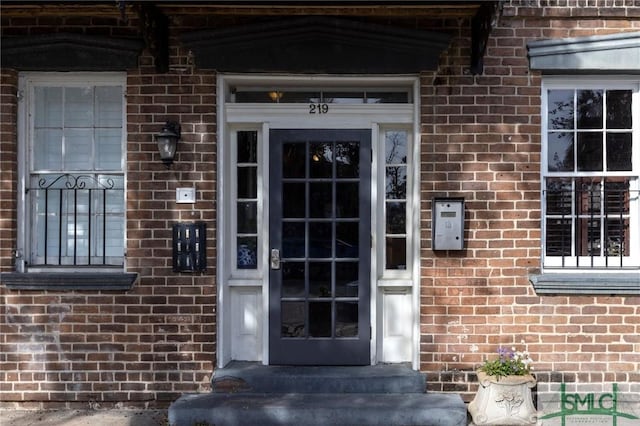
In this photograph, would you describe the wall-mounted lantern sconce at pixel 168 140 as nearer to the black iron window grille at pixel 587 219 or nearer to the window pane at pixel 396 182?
the window pane at pixel 396 182

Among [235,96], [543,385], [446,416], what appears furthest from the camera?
[235,96]

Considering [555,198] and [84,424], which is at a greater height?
[555,198]

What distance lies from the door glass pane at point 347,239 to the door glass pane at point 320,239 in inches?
3.0

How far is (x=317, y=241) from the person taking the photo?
17.7 feet

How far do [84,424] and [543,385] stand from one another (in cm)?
401

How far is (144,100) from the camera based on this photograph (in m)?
5.16

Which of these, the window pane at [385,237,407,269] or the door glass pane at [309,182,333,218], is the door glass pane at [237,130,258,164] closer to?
the door glass pane at [309,182,333,218]

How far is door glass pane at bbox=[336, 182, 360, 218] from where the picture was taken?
5387 mm

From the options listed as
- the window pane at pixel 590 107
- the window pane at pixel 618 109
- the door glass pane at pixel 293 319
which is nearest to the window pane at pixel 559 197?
the window pane at pixel 590 107

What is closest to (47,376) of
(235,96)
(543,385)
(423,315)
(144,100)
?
(144,100)

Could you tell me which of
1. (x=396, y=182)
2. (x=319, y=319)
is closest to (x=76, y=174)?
(x=319, y=319)

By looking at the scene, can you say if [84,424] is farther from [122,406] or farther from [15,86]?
[15,86]

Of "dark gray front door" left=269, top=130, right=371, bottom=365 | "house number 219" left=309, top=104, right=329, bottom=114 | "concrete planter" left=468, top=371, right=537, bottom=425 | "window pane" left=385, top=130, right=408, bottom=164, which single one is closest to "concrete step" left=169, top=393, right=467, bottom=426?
"concrete planter" left=468, top=371, right=537, bottom=425

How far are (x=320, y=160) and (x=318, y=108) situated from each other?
1.62 feet
